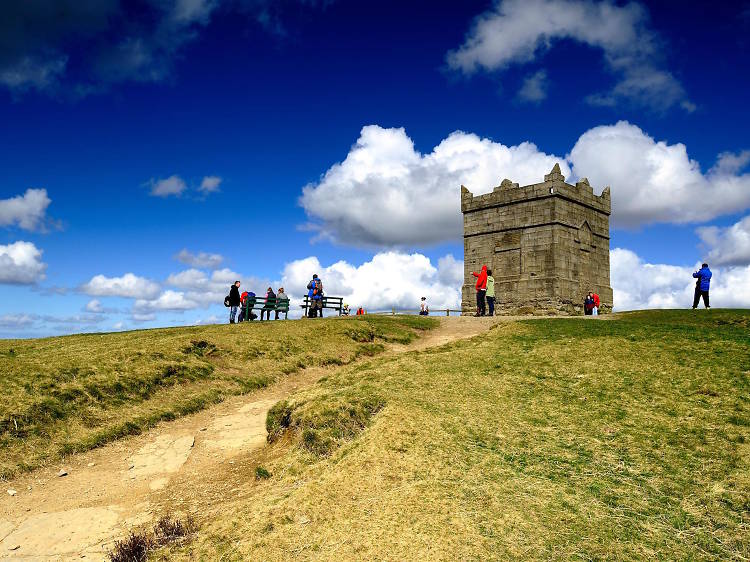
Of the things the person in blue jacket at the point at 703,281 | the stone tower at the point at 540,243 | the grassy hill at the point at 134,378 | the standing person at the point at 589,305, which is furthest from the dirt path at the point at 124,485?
the standing person at the point at 589,305

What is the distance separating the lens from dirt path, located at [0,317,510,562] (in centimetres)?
772

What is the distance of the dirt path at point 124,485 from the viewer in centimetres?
772

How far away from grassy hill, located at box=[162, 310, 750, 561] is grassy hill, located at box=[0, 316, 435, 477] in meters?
3.92

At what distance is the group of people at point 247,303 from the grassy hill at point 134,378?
15.7 feet

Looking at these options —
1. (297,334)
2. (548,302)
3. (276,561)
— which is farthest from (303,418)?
(548,302)

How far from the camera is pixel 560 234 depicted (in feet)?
98.8

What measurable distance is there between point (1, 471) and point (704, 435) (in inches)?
503

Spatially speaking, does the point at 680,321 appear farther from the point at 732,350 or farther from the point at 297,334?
the point at 297,334

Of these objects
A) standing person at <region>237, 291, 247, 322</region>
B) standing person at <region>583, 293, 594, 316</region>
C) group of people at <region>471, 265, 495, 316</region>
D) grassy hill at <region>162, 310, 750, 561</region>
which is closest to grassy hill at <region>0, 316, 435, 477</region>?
grassy hill at <region>162, 310, 750, 561</region>

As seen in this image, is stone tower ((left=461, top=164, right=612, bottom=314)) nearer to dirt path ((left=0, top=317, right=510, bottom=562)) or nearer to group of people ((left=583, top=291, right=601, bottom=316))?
group of people ((left=583, top=291, right=601, bottom=316))

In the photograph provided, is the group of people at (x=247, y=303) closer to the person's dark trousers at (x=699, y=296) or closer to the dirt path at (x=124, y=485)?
the dirt path at (x=124, y=485)

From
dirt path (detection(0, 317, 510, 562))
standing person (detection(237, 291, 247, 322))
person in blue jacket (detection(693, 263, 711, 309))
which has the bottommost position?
dirt path (detection(0, 317, 510, 562))

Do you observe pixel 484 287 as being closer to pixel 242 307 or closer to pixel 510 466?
pixel 242 307

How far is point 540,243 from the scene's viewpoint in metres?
30.5
